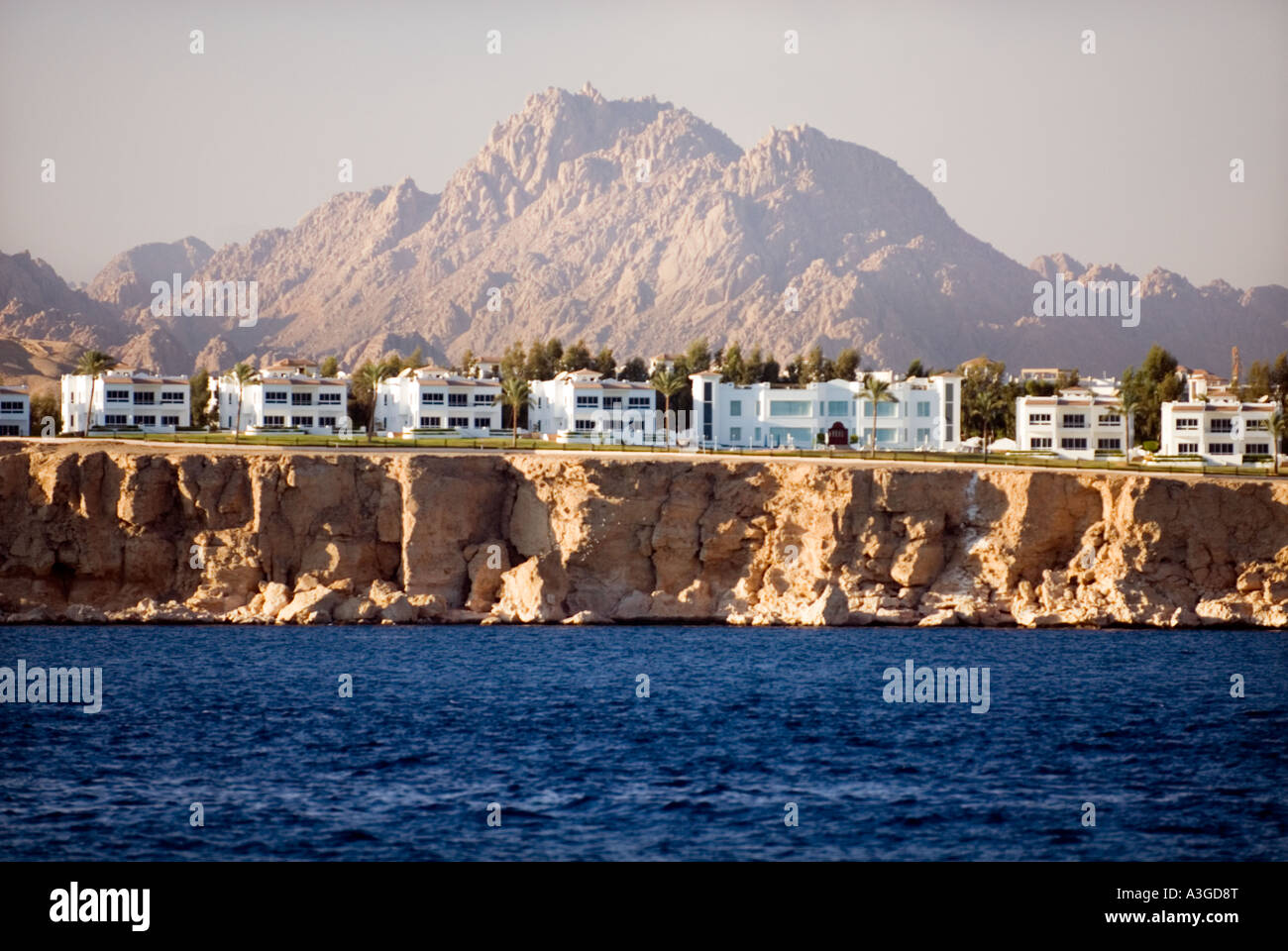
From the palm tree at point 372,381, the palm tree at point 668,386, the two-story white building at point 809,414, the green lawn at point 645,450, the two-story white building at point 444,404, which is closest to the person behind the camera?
the green lawn at point 645,450

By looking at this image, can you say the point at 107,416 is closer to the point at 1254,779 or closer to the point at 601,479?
the point at 601,479

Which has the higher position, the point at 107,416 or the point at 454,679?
the point at 107,416

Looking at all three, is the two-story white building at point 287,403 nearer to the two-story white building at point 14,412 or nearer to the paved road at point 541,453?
the two-story white building at point 14,412

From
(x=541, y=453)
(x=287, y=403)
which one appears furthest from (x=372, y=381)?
(x=541, y=453)

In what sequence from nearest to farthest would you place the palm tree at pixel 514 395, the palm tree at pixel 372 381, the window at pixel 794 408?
the palm tree at pixel 514 395
the window at pixel 794 408
the palm tree at pixel 372 381

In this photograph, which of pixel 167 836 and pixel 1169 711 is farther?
pixel 1169 711

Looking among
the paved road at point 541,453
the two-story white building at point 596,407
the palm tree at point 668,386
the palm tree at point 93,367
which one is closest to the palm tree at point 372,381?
the two-story white building at point 596,407

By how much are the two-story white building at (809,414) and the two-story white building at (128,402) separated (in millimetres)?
37059

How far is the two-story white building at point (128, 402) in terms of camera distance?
114 meters

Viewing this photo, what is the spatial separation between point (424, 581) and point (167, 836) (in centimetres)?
4770

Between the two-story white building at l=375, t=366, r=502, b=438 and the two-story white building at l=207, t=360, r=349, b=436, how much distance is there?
14.2 ft

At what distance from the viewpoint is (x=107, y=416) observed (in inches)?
4493

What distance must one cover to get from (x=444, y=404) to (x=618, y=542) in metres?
38.5
